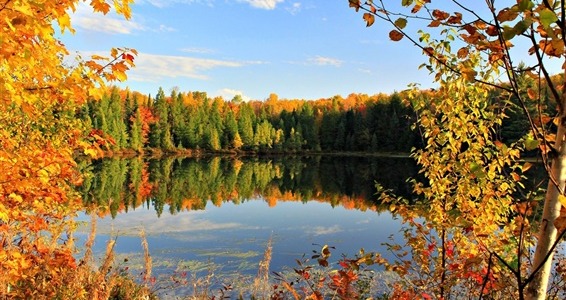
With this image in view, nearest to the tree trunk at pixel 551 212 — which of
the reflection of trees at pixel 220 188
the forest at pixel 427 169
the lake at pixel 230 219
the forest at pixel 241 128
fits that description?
the forest at pixel 427 169

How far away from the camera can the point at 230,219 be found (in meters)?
20.5

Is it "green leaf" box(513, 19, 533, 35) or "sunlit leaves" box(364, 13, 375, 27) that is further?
"sunlit leaves" box(364, 13, 375, 27)

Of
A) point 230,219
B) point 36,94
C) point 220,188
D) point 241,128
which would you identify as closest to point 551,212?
point 36,94

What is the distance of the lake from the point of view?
13.4m

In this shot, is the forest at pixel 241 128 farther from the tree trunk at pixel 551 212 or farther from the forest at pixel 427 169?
the tree trunk at pixel 551 212

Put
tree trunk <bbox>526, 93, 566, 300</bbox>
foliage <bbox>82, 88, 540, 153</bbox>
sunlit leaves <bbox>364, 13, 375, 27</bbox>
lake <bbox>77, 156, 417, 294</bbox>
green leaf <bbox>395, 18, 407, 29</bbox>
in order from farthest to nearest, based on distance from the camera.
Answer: foliage <bbox>82, 88, 540, 153</bbox>
lake <bbox>77, 156, 417, 294</bbox>
sunlit leaves <bbox>364, 13, 375, 27</bbox>
green leaf <bbox>395, 18, 407, 29</bbox>
tree trunk <bbox>526, 93, 566, 300</bbox>

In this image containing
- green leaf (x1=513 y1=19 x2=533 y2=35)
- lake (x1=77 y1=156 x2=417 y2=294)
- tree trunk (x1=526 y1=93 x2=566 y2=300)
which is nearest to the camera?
green leaf (x1=513 y1=19 x2=533 y2=35)

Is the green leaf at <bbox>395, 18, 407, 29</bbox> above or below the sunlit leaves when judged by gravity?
below

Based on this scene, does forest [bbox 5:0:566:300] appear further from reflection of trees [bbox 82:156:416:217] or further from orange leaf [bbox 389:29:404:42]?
reflection of trees [bbox 82:156:416:217]

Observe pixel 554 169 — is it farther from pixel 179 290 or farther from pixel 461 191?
pixel 179 290

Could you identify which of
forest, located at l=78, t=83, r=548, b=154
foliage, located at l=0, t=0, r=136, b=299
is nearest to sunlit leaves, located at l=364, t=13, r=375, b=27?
foliage, located at l=0, t=0, r=136, b=299

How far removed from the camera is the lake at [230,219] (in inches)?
529

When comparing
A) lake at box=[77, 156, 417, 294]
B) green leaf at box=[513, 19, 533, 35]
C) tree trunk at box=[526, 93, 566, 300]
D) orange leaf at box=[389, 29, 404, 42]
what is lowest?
lake at box=[77, 156, 417, 294]

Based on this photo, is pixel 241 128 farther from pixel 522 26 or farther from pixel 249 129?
pixel 522 26
